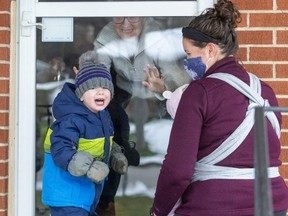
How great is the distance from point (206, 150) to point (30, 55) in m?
1.63

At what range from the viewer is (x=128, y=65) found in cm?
395

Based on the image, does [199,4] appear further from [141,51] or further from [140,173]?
[140,173]

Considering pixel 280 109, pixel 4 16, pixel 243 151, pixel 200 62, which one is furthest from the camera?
pixel 4 16

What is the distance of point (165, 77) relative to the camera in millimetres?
→ 3959

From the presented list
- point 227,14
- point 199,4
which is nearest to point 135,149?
point 199,4

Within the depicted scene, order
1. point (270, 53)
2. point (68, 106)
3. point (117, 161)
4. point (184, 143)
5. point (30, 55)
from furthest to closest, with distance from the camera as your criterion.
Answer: point (30, 55), point (270, 53), point (117, 161), point (68, 106), point (184, 143)

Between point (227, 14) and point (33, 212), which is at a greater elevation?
point (227, 14)

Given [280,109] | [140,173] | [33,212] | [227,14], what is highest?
[227,14]

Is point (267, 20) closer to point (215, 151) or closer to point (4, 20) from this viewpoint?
point (215, 151)

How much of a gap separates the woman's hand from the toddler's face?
24.7 inches

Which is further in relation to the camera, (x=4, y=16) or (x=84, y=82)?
(x=4, y=16)

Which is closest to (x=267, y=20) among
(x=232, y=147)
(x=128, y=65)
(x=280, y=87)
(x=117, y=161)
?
(x=280, y=87)

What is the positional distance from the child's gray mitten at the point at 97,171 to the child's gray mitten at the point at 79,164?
1.0 inches

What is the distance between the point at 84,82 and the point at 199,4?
38.8 inches
